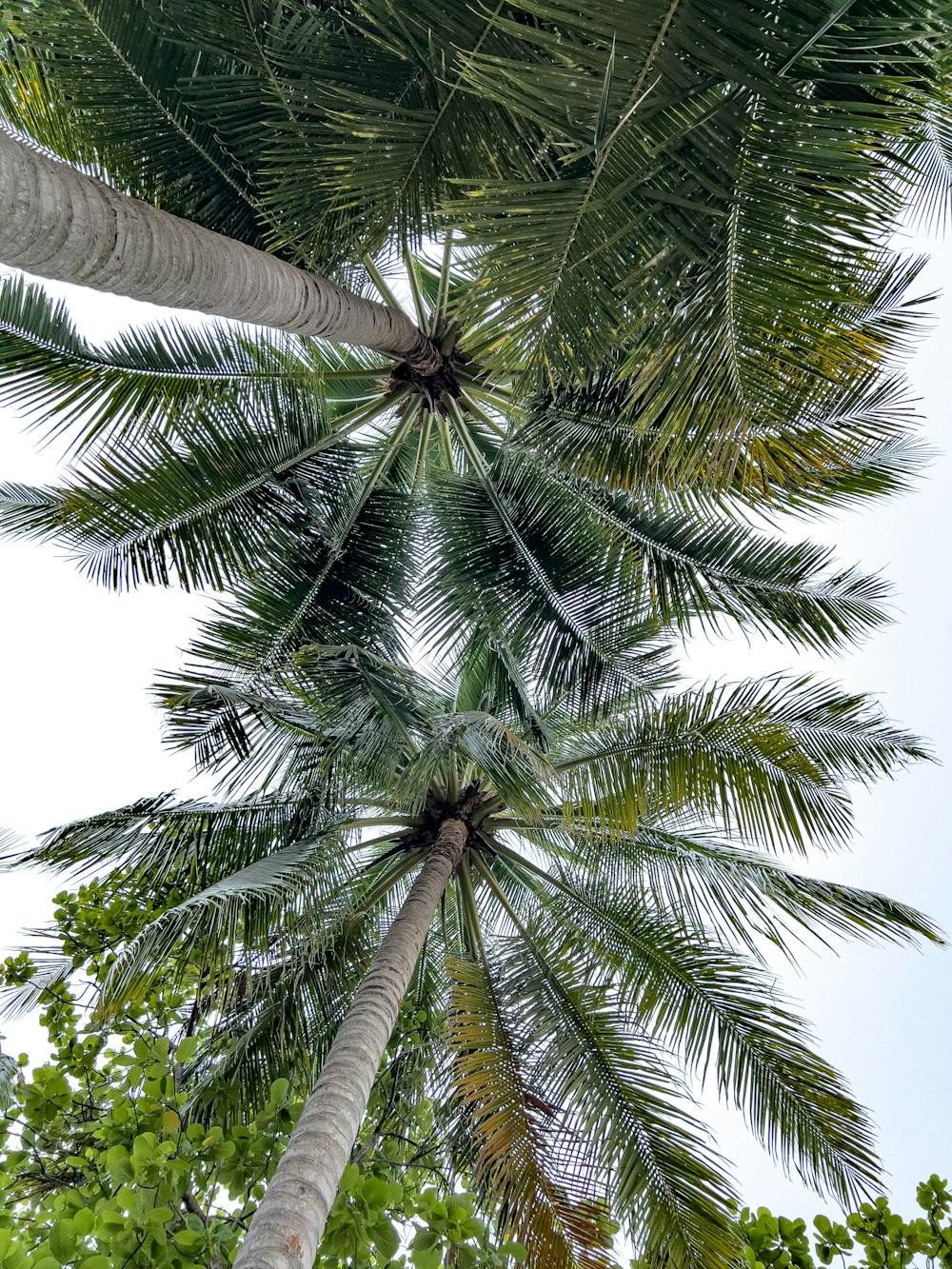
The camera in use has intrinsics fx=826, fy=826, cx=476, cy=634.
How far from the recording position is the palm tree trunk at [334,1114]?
9.00ft

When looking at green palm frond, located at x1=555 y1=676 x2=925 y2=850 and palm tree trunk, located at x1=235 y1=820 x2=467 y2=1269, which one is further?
green palm frond, located at x1=555 y1=676 x2=925 y2=850

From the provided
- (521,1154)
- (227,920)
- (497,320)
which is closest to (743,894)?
(521,1154)

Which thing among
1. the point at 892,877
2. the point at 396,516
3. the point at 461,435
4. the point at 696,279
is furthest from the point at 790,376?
the point at 892,877

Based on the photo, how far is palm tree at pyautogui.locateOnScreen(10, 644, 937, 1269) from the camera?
14.6 ft

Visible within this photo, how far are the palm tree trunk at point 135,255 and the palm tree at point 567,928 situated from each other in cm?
204

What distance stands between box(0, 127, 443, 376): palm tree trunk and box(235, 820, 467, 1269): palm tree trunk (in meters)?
3.28

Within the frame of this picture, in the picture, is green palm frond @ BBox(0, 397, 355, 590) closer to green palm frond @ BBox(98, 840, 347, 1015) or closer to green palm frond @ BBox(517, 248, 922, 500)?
green palm frond @ BBox(517, 248, 922, 500)

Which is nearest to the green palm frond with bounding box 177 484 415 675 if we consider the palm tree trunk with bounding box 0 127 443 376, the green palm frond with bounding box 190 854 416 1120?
the green palm frond with bounding box 190 854 416 1120

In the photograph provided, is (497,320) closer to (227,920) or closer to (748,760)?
(748,760)

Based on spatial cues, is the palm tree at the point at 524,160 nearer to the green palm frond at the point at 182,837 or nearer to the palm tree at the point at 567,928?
the palm tree at the point at 567,928

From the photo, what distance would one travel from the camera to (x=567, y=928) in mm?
5887

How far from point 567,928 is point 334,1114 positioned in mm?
2794

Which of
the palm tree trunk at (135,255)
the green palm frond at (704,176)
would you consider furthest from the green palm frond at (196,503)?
the green palm frond at (704,176)

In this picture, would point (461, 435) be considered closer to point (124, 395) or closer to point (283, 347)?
point (283, 347)
